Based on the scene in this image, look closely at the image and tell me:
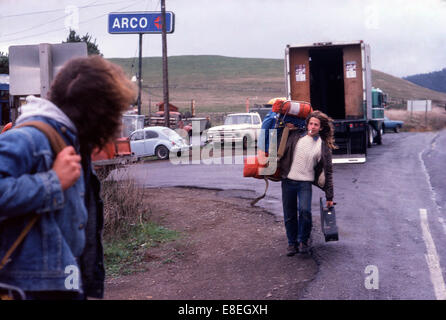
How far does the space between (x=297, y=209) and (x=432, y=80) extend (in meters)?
156

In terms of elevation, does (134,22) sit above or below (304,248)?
above

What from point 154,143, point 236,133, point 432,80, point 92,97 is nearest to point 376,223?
point 92,97

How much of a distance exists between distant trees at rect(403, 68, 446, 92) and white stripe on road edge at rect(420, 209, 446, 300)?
140025 mm

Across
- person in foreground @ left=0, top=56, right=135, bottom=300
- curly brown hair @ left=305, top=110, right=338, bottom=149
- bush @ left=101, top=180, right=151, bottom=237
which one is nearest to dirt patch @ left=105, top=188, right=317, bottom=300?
bush @ left=101, top=180, right=151, bottom=237

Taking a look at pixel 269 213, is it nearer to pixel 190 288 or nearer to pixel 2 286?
pixel 190 288

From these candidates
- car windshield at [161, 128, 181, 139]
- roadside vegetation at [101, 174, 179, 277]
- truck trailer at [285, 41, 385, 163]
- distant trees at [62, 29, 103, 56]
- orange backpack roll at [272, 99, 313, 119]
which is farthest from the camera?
distant trees at [62, 29, 103, 56]

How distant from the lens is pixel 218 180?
50.5ft

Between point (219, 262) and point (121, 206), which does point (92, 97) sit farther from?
point (121, 206)

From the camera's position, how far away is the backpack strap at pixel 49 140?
2211 millimetres

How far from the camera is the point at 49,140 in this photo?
7.57 ft

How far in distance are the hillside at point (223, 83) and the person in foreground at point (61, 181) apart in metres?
69.7

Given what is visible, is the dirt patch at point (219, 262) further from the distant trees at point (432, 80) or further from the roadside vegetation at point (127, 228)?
the distant trees at point (432, 80)

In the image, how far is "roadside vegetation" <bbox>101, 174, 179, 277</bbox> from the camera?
26.0ft

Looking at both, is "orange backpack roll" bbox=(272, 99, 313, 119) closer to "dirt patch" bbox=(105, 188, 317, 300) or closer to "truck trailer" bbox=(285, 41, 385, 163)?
"dirt patch" bbox=(105, 188, 317, 300)
